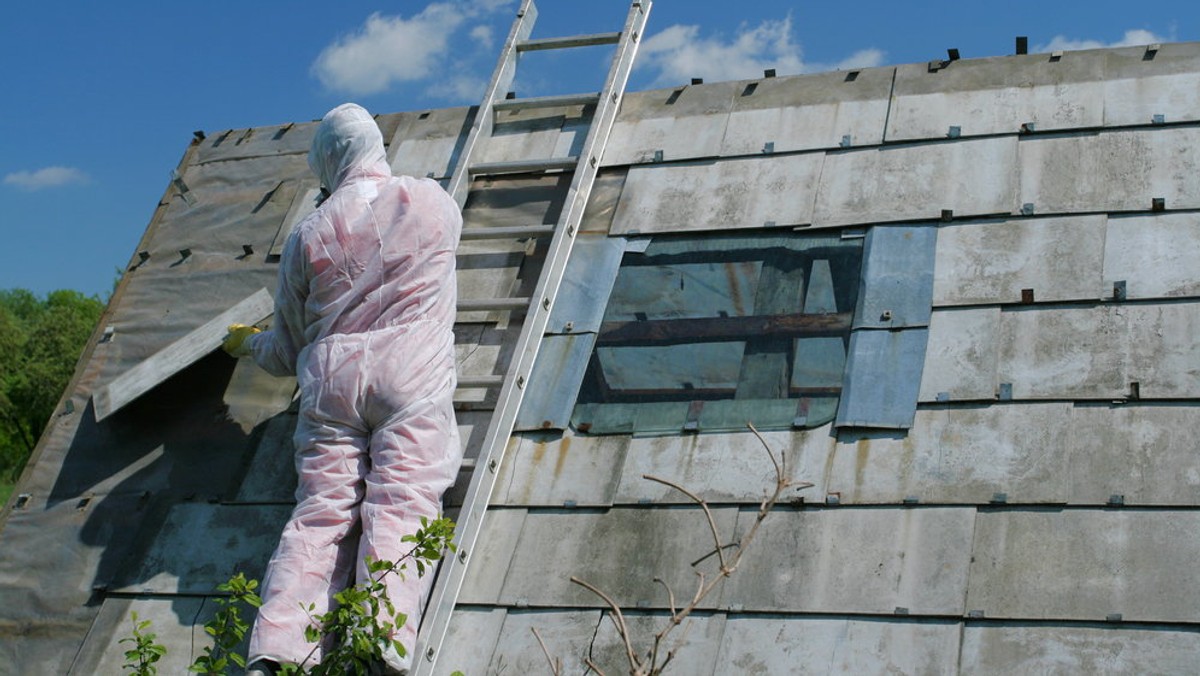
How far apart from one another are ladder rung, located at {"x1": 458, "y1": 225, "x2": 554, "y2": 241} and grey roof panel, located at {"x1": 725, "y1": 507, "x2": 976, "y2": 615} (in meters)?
1.79

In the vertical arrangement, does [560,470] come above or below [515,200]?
below

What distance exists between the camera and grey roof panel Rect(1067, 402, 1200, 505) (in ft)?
14.3

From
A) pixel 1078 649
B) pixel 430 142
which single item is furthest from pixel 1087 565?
pixel 430 142

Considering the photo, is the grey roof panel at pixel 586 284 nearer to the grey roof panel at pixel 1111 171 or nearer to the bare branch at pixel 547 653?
the bare branch at pixel 547 653

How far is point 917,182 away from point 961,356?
1.03 m

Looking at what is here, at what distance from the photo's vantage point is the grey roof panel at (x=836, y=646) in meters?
4.15

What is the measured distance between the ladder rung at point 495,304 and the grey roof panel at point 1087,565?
207 centimetres

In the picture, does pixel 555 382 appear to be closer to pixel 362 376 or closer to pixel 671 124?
pixel 362 376

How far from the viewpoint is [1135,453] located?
14.6 feet

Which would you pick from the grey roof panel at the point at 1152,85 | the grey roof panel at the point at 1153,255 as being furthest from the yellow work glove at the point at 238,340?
the grey roof panel at the point at 1152,85

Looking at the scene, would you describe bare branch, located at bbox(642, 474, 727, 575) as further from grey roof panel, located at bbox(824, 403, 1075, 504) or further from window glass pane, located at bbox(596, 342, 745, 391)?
window glass pane, located at bbox(596, 342, 745, 391)

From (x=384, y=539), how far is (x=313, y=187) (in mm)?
2794

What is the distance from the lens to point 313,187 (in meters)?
6.94

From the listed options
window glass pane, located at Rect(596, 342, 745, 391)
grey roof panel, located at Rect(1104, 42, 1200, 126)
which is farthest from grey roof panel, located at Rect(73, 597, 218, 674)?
grey roof panel, located at Rect(1104, 42, 1200, 126)
